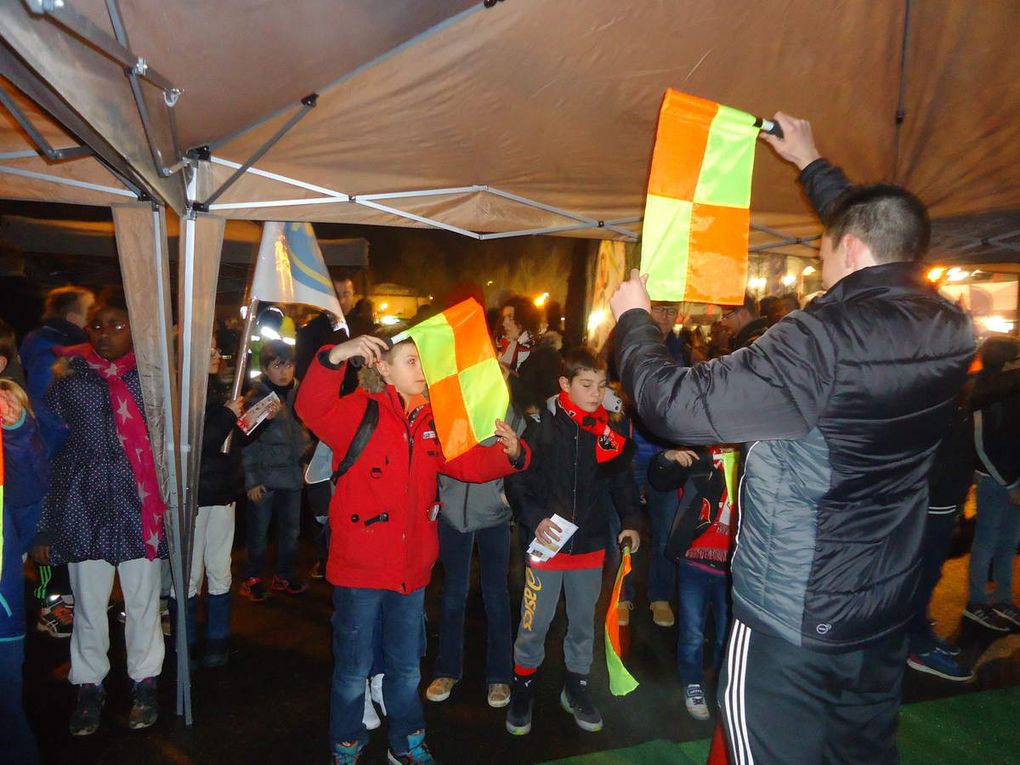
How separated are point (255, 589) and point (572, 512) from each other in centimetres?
305

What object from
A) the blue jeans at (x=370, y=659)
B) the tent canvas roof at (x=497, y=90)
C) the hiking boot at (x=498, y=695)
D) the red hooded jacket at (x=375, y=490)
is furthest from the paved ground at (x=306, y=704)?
the tent canvas roof at (x=497, y=90)

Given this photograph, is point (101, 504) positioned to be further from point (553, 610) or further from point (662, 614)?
point (662, 614)

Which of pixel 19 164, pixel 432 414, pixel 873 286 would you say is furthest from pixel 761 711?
pixel 19 164

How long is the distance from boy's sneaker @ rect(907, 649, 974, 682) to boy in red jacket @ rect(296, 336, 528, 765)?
11.8ft

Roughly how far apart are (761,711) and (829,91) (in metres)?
2.91

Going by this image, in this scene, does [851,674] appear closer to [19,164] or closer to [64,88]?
[64,88]

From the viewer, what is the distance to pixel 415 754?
327 cm

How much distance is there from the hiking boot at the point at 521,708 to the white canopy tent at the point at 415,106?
1.86 metres

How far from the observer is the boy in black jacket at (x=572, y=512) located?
3639 millimetres

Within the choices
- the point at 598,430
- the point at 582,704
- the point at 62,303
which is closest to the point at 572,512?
the point at 598,430

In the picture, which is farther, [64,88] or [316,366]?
[316,366]

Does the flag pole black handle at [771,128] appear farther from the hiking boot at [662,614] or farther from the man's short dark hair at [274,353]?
the man's short dark hair at [274,353]

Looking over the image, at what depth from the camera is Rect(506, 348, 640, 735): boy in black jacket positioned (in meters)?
3.64

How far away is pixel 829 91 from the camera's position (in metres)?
3.23
